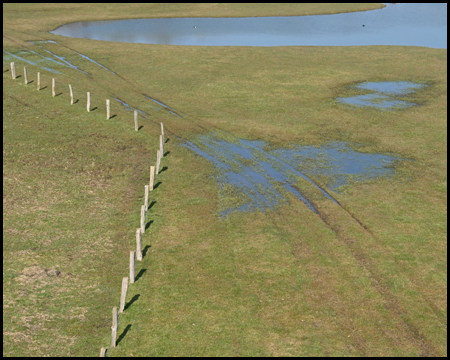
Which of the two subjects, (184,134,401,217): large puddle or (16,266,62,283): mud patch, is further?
(184,134,401,217): large puddle

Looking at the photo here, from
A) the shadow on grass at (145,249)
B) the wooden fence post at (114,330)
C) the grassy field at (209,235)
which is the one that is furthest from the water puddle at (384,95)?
the wooden fence post at (114,330)

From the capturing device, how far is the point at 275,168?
44.0m

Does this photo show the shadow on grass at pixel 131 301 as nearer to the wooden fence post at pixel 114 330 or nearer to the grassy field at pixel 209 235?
the grassy field at pixel 209 235

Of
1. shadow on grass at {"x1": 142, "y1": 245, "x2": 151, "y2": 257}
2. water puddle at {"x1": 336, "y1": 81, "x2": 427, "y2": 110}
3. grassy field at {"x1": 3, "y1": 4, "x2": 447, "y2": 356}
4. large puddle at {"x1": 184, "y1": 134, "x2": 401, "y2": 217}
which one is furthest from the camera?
water puddle at {"x1": 336, "y1": 81, "x2": 427, "y2": 110}

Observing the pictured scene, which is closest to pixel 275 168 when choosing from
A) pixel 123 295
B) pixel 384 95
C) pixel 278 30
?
pixel 123 295

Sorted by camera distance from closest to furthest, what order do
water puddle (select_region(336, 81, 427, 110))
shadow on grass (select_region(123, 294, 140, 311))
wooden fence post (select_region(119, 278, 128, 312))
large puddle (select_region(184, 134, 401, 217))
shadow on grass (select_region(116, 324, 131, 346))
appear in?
shadow on grass (select_region(116, 324, 131, 346)) → wooden fence post (select_region(119, 278, 128, 312)) → shadow on grass (select_region(123, 294, 140, 311)) → large puddle (select_region(184, 134, 401, 217)) → water puddle (select_region(336, 81, 427, 110))

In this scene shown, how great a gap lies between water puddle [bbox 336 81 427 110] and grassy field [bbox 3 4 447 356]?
6.05 feet

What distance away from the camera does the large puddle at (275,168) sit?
1549 inches

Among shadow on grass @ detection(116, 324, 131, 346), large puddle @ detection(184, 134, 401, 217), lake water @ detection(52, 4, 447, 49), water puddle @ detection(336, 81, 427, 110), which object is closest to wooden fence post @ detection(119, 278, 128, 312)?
shadow on grass @ detection(116, 324, 131, 346)

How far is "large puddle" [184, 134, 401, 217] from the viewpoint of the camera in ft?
129

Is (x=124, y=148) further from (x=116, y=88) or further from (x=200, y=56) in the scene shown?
(x=200, y=56)

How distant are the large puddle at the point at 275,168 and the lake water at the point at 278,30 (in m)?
51.3

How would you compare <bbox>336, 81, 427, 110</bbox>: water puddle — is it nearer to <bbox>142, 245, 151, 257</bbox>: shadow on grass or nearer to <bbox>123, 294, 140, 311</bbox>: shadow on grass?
<bbox>142, 245, 151, 257</bbox>: shadow on grass

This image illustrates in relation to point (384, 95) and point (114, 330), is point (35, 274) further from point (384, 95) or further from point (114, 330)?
point (384, 95)
